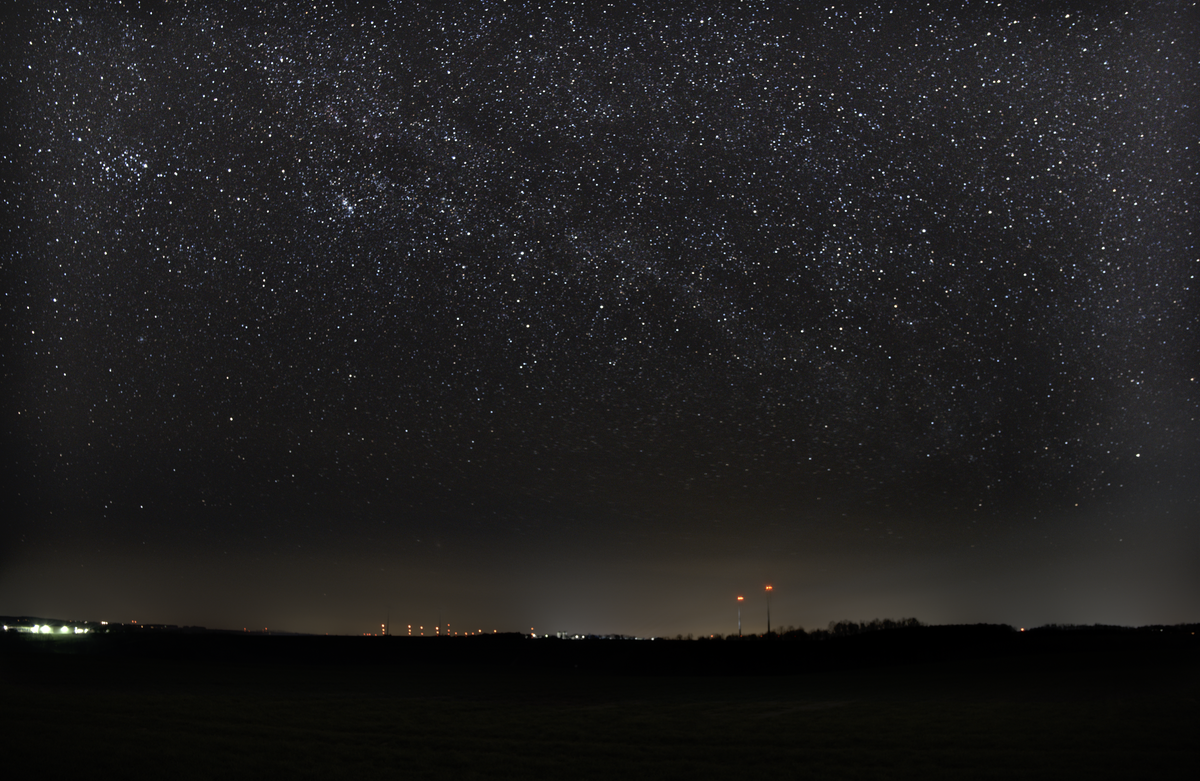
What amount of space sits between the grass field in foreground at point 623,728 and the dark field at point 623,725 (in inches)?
2.1

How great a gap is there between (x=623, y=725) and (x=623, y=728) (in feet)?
1.76

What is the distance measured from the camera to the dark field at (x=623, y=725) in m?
11.7

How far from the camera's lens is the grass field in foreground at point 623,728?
1169 centimetres

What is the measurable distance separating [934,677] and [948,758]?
60.3 ft

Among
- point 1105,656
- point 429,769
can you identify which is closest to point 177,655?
point 429,769

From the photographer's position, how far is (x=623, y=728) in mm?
16297

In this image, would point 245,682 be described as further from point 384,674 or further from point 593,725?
point 593,725

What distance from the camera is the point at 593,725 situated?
17.0 meters

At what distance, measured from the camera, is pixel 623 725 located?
16812 millimetres

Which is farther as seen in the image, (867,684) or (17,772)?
(867,684)

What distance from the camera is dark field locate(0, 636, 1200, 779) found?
38.5 ft

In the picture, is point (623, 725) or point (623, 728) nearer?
point (623, 728)

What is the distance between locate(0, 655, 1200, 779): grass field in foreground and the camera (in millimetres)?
11688

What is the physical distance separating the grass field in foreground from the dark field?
0.05m
